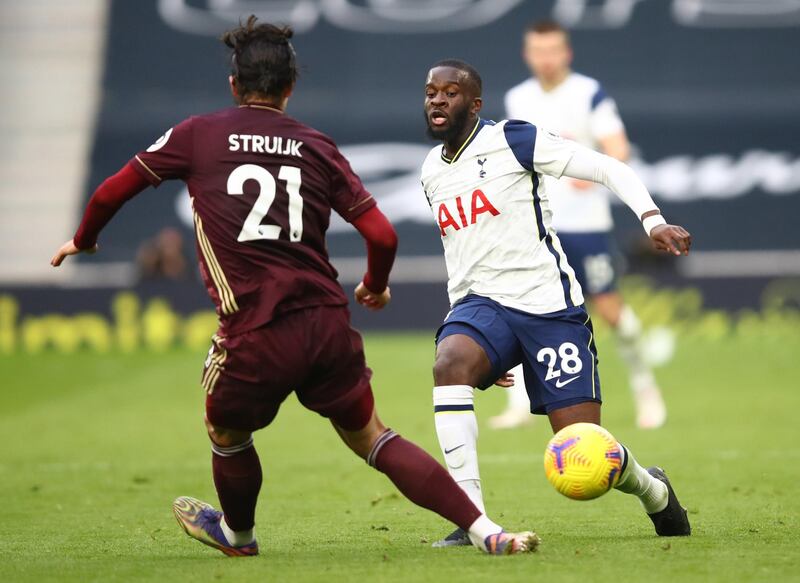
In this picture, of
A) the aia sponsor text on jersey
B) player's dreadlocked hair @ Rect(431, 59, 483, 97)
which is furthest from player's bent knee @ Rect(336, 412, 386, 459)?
player's dreadlocked hair @ Rect(431, 59, 483, 97)

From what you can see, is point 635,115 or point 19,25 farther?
point 19,25

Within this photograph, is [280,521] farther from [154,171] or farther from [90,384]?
[90,384]

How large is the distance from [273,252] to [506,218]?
134 centimetres

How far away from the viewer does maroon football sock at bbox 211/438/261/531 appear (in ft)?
17.8

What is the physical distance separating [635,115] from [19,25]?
41.2 feet

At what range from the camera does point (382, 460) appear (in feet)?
17.4

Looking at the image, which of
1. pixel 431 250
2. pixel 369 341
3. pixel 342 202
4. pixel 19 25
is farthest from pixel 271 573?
pixel 19 25

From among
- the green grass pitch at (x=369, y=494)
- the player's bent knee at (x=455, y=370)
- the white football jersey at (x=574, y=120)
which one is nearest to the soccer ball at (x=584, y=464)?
the green grass pitch at (x=369, y=494)

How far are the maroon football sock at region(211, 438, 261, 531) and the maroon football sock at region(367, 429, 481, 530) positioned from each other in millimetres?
515

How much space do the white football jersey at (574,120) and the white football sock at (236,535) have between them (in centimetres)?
502

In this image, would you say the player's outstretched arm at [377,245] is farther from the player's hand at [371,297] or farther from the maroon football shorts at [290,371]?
the maroon football shorts at [290,371]

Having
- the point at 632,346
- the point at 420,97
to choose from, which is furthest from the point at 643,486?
the point at 420,97

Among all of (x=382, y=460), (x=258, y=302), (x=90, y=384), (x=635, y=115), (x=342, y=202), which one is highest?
(x=635, y=115)

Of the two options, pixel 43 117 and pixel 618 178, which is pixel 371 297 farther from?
pixel 43 117
